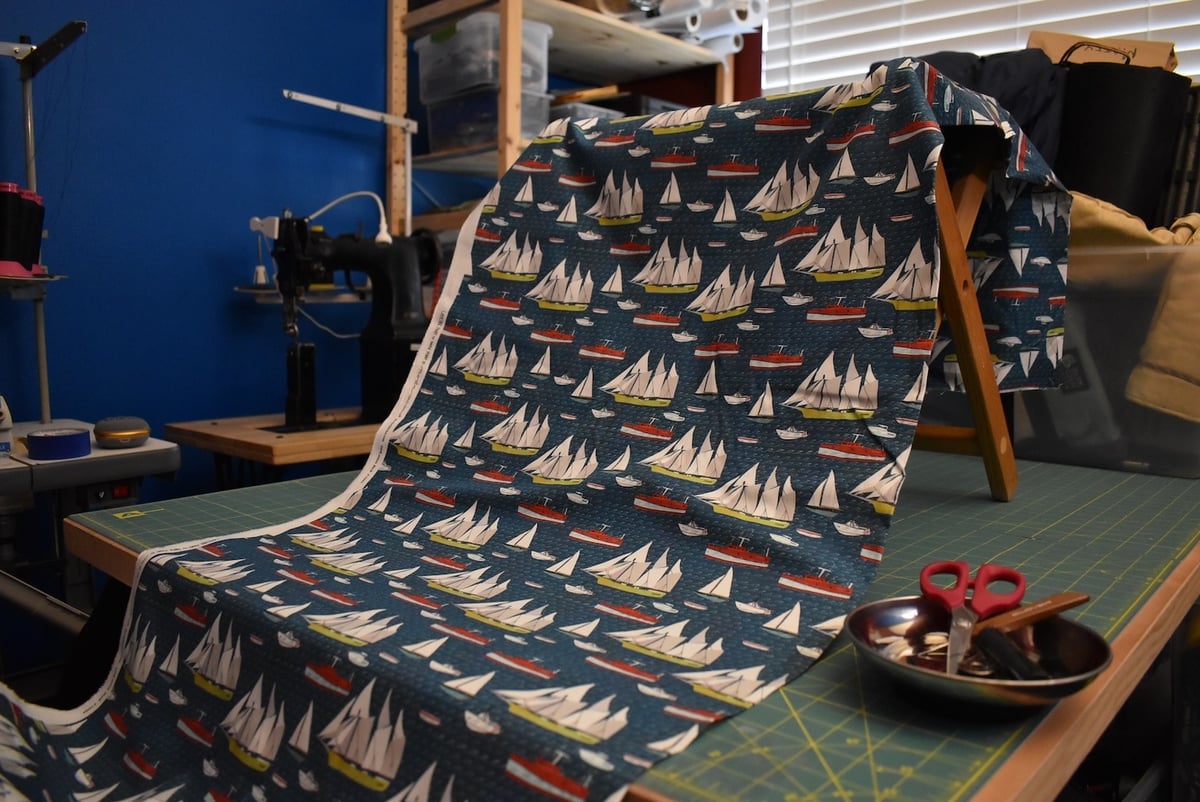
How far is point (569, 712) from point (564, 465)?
0.45 meters

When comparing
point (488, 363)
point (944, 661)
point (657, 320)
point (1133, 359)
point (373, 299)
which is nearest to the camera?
point (944, 661)

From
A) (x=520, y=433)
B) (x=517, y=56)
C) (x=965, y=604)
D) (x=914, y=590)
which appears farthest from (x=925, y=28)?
(x=965, y=604)

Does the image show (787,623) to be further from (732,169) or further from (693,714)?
(732,169)

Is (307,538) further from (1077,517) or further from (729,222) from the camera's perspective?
(1077,517)

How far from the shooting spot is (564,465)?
38.2 inches

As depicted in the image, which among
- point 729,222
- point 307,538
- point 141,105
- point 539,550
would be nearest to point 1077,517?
point 729,222

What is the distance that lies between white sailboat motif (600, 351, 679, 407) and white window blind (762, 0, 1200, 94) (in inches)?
56.6

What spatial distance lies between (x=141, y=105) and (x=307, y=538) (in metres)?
1.17

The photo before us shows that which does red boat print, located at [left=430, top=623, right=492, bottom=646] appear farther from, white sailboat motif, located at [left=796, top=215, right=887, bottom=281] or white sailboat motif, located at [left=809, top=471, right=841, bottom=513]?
white sailboat motif, located at [left=796, top=215, right=887, bottom=281]

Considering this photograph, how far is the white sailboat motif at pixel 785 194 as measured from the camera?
0.96 metres

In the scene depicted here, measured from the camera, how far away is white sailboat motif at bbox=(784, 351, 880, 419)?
0.82 meters

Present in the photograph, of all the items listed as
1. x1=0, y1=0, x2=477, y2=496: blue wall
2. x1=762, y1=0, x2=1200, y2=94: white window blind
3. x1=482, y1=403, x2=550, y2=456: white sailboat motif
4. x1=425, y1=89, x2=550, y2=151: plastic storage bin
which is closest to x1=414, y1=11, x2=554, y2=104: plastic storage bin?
x1=425, y1=89, x2=550, y2=151: plastic storage bin

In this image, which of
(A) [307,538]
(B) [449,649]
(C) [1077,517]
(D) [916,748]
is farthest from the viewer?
(C) [1077,517]

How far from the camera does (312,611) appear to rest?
714 mm
